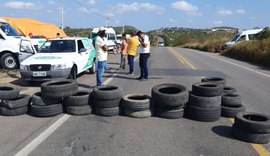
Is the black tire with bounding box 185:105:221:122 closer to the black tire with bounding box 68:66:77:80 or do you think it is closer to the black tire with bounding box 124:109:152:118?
the black tire with bounding box 124:109:152:118

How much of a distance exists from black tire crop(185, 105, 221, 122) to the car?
5562 mm

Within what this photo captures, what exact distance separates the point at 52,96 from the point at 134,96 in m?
1.89

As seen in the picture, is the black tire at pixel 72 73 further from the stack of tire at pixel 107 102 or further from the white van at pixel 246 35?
the white van at pixel 246 35

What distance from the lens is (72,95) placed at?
7703mm

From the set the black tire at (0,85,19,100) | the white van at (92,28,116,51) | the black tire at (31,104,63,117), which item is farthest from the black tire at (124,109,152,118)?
the white van at (92,28,116,51)

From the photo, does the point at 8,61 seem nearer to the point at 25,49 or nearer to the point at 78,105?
the point at 25,49

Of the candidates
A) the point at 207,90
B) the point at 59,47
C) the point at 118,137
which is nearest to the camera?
the point at 118,137

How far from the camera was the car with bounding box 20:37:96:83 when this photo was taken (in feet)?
36.7

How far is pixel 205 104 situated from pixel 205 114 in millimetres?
214

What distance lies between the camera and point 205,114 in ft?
23.3

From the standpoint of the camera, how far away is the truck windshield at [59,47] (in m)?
12.7

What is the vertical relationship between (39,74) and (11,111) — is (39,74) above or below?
above

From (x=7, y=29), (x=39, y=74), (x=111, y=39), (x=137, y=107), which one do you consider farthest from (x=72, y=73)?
(x=111, y=39)

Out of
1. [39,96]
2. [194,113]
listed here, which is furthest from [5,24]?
[194,113]
